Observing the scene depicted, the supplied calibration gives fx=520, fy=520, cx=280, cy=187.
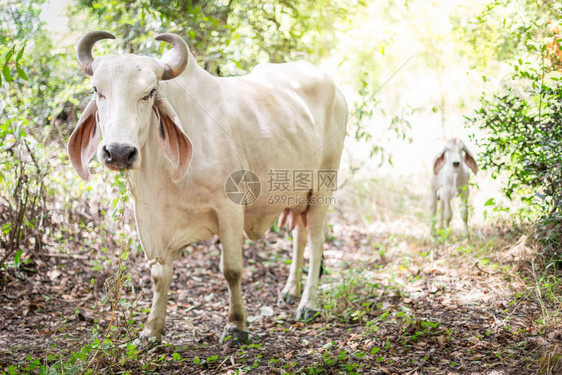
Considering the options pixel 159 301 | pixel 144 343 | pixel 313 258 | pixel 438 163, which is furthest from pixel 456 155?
pixel 144 343

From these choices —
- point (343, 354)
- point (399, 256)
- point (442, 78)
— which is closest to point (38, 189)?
point (343, 354)

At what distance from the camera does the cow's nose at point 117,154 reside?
9.09 ft

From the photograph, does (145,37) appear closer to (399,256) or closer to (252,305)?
(252,305)

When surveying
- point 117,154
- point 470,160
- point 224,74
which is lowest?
point 470,160

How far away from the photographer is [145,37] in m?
5.11

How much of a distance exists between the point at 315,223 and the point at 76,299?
221 cm

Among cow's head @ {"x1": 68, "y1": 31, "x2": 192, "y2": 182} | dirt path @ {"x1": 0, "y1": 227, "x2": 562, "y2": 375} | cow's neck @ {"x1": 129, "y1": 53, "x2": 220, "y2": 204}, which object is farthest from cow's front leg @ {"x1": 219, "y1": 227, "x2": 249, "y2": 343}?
cow's head @ {"x1": 68, "y1": 31, "x2": 192, "y2": 182}

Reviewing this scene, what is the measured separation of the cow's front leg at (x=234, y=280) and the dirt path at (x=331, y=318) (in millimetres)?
125

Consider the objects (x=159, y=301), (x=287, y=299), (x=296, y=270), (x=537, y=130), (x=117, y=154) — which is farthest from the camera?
(x=296, y=270)

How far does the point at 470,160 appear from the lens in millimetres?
5980

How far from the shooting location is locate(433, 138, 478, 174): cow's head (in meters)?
5.82

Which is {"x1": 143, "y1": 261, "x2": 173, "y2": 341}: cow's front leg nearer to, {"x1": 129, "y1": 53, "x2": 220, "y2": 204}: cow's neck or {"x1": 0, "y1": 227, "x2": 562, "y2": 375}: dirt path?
{"x1": 0, "y1": 227, "x2": 562, "y2": 375}: dirt path

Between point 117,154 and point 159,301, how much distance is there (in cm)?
135

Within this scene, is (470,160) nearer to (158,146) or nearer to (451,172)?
(451,172)
